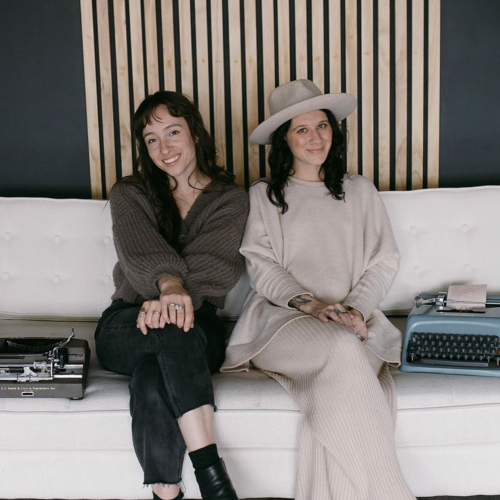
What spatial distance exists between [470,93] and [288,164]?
Result: 995 mm

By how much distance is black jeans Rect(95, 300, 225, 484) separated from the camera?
194 centimetres

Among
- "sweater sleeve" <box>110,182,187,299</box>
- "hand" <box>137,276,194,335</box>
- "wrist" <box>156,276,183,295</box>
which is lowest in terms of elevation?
"hand" <box>137,276,194,335</box>

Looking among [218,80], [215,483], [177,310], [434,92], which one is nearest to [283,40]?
[218,80]

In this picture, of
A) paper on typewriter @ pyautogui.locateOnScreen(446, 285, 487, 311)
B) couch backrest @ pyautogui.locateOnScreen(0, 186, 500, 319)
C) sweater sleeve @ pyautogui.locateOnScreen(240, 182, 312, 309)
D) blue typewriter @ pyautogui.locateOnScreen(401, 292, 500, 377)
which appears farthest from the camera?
couch backrest @ pyautogui.locateOnScreen(0, 186, 500, 319)

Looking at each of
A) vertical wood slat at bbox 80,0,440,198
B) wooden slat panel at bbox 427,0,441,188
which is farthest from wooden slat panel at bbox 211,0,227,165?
wooden slat panel at bbox 427,0,441,188

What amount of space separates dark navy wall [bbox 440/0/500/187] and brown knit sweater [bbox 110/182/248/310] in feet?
3.69

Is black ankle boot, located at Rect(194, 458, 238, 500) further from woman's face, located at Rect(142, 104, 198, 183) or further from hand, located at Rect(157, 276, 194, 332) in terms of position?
woman's face, located at Rect(142, 104, 198, 183)

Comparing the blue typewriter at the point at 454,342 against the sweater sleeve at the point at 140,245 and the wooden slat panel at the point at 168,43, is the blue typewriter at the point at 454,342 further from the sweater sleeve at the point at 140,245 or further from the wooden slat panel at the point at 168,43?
the wooden slat panel at the point at 168,43

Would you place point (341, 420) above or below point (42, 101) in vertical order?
below

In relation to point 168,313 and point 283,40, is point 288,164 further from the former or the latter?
point 168,313

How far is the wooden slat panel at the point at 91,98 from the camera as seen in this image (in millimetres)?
3016

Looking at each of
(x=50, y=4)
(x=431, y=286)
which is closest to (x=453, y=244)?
(x=431, y=286)

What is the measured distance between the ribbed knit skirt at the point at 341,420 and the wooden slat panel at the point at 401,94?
1.24m

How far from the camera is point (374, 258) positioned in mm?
2502
